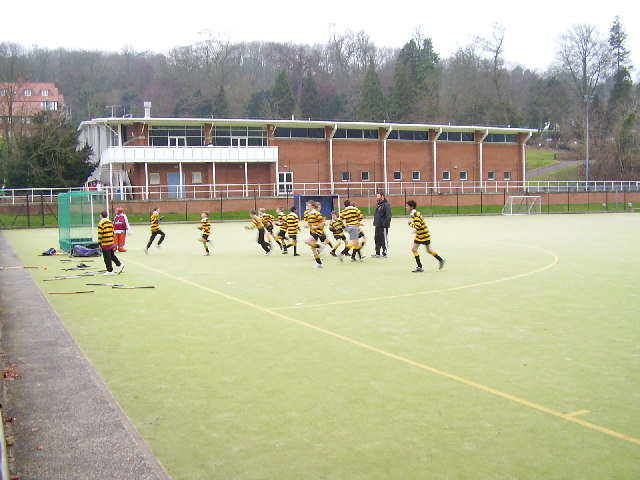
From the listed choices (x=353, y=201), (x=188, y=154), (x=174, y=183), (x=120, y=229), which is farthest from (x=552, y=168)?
(x=120, y=229)

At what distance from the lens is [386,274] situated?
16.4 meters

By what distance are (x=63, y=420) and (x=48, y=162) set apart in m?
50.4

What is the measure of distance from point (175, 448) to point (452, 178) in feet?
199

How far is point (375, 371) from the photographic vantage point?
762cm

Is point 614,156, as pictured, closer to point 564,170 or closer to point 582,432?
point 564,170

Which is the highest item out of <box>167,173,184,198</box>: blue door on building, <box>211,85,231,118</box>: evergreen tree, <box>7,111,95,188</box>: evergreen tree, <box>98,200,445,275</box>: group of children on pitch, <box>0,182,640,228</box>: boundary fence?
<box>211,85,231,118</box>: evergreen tree

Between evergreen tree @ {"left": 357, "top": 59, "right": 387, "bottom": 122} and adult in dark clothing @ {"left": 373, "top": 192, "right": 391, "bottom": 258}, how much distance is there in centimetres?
7057

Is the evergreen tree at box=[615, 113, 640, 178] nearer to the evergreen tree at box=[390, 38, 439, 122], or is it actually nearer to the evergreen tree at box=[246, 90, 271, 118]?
the evergreen tree at box=[390, 38, 439, 122]

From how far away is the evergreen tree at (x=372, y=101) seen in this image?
8931cm

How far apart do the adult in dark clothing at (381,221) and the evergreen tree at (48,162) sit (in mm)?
38302

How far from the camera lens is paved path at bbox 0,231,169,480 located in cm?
481

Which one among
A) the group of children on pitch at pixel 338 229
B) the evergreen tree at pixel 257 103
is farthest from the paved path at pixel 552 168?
the group of children on pitch at pixel 338 229

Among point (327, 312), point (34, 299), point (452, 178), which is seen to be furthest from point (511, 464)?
point (452, 178)

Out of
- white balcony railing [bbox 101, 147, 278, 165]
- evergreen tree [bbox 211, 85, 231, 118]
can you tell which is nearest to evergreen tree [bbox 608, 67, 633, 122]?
evergreen tree [bbox 211, 85, 231, 118]
